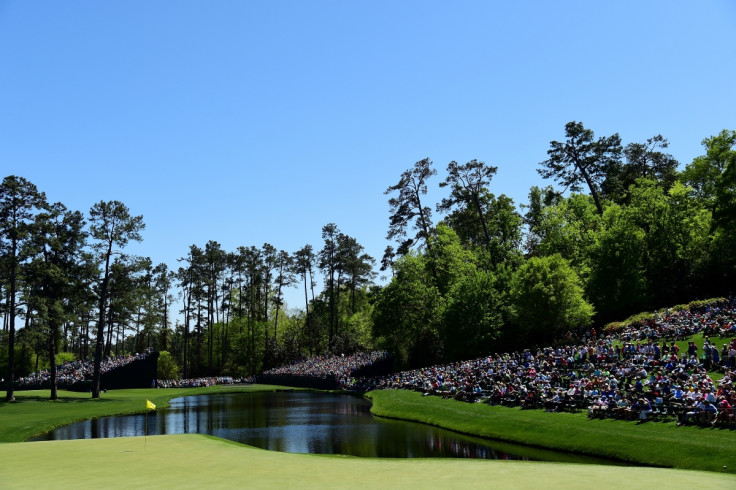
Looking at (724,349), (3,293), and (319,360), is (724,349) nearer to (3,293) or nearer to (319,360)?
(3,293)

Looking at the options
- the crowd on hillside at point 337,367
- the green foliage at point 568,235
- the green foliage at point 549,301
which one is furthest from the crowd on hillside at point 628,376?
the crowd on hillside at point 337,367

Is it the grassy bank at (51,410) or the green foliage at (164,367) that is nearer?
the grassy bank at (51,410)

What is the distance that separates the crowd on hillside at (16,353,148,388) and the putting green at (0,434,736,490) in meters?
49.9

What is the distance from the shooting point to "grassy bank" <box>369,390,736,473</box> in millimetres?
20094

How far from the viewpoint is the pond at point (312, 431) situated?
85.6ft

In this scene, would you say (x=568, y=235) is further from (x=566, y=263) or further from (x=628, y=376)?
(x=628, y=376)

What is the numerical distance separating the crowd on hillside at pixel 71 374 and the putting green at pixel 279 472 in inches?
1963

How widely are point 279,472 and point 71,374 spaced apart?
64.6 meters

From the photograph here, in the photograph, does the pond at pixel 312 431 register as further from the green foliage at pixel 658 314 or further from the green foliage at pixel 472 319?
the green foliage at pixel 658 314

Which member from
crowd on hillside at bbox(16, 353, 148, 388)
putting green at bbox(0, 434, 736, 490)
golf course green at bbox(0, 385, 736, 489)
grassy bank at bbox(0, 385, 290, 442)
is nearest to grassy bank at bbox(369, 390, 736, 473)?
golf course green at bbox(0, 385, 736, 489)

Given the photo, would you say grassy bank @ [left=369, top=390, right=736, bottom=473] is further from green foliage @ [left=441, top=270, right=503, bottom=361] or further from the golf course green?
green foliage @ [left=441, top=270, right=503, bottom=361]

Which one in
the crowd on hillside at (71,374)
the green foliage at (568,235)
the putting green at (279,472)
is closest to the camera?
the putting green at (279,472)

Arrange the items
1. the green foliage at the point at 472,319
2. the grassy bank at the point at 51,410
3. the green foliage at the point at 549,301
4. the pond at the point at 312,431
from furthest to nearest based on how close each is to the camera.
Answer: the green foliage at the point at 472,319 < the green foliage at the point at 549,301 < the grassy bank at the point at 51,410 < the pond at the point at 312,431

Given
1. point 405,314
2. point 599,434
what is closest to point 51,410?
point 405,314
